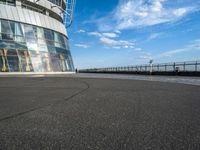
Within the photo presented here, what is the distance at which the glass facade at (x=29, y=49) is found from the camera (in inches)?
918

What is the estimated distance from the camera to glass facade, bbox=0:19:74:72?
76.5 feet

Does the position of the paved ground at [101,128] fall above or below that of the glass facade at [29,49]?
below

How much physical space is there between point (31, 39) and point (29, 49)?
1.87 m

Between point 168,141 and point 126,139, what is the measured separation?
63 centimetres

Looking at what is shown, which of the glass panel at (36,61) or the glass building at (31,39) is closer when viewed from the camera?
the glass building at (31,39)

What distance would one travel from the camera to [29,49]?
1025 inches

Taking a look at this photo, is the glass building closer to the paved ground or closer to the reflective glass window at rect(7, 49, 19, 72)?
the reflective glass window at rect(7, 49, 19, 72)

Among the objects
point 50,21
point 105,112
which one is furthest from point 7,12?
point 105,112

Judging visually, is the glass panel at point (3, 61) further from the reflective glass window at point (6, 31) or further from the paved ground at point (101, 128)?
the paved ground at point (101, 128)

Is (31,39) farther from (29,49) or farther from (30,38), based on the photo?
(29,49)

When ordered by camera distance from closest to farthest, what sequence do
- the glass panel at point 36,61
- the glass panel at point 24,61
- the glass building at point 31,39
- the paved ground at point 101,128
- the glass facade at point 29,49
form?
the paved ground at point 101,128
the glass facade at point 29,49
the glass building at point 31,39
the glass panel at point 24,61
the glass panel at point 36,61

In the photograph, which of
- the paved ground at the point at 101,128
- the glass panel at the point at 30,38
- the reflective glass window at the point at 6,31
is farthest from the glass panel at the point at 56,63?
the paved ground at the point at 101,128

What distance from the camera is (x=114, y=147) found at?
2.45m

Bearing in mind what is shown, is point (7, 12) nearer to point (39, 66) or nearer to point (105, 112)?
point (39, 66)
